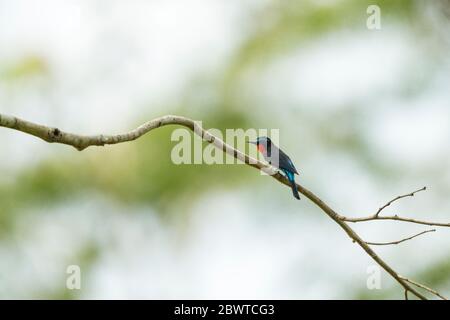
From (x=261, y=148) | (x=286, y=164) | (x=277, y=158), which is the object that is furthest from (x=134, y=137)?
(x=261, y=148)

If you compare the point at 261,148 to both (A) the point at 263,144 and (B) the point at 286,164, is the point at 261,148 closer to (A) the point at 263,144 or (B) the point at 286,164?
(A) the point at 263,144

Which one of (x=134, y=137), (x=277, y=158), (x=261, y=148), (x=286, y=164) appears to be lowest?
(x=134, y=137)

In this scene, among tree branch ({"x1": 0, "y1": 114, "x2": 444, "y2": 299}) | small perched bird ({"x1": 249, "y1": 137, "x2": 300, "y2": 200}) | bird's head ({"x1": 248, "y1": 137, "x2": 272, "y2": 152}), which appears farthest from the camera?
bird's head ({"x1": 248, "y1": 137, "x2": 272, "y2": 152})

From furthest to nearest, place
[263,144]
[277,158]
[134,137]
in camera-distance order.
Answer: [263,144] → [277,158] → [134,137]

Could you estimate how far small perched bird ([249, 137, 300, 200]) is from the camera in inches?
217

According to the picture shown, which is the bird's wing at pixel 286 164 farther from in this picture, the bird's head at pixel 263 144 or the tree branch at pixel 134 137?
the tree branch at pixel 134 137

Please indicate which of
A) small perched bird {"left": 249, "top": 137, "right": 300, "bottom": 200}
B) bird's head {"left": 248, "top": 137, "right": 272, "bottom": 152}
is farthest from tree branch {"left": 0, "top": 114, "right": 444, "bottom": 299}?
bird's head {"left": 248, "top": 137, "right": 272, "bottom": 152}

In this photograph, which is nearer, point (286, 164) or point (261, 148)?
point (286, 164)

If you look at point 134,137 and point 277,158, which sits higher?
point 277,158

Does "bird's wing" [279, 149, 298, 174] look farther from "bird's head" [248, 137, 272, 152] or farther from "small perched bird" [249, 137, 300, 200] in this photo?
"bird's head" [248, 137, 272, 152]

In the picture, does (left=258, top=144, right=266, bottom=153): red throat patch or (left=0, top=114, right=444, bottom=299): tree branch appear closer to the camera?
(left=0, top=114, right=444, bottom=299): tree branch

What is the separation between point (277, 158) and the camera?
19.2 feet
